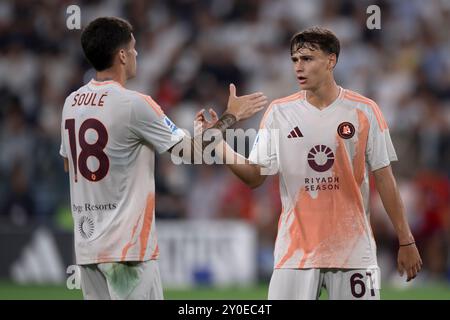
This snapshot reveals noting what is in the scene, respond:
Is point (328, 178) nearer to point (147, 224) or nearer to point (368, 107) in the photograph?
point (368, 107)

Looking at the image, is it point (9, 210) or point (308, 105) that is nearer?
point (308, 105)

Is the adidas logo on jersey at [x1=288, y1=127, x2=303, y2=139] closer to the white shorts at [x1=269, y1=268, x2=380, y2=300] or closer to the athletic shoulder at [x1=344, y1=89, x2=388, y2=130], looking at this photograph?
the athletic shoulder at [x1=344, y1=89, x2=388, y2=130]

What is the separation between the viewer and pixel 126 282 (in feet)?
21.0

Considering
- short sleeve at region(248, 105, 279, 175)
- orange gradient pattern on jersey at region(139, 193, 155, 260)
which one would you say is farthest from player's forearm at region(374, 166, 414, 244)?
orange gradient pattern on jersey at region(139, 193, 155, 260)

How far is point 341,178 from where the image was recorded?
265 inches

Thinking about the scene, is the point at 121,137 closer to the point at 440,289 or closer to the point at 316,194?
the point at 316,194

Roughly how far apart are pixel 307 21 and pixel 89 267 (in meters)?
11.0

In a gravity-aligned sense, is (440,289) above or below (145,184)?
below

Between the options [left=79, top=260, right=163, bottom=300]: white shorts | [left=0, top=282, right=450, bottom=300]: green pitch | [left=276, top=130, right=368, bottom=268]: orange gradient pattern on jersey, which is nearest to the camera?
[left=79, top=260, right=163, bottom=300]: white shorts

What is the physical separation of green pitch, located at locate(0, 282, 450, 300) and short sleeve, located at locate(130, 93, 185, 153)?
5.84m

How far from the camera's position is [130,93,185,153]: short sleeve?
6.50 metres

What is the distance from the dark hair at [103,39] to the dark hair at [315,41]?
1.14 metres
